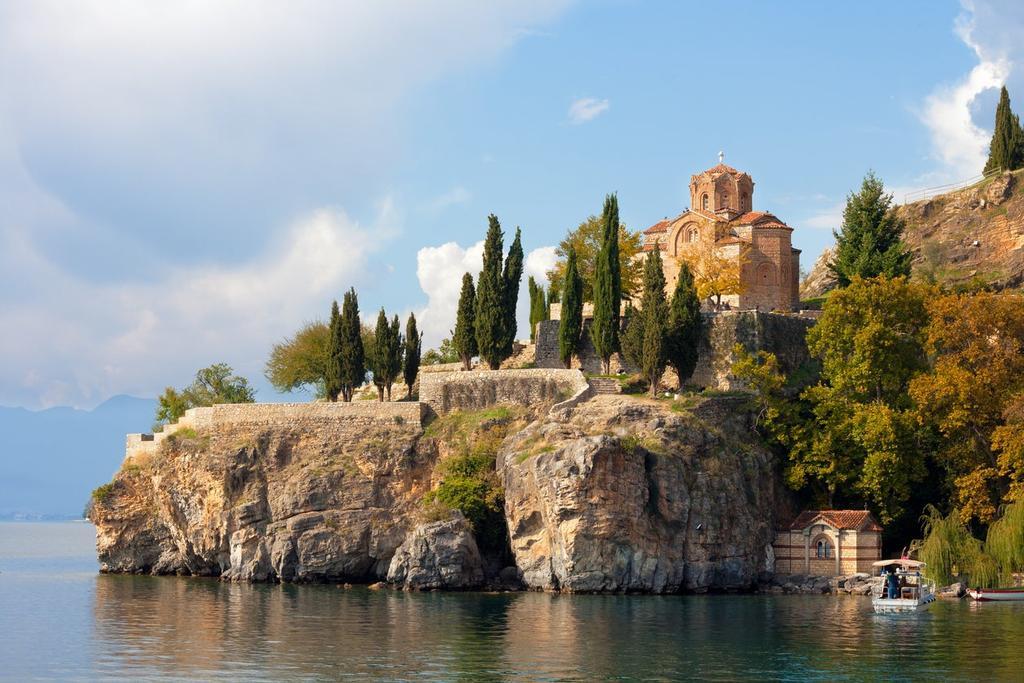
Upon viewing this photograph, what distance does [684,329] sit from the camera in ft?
209

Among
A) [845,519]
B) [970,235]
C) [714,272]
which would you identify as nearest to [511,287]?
[714,272]

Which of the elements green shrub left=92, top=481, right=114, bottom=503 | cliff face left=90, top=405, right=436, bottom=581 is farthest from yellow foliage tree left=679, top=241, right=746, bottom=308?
green shrub left=92, top=481, right=114, bottom=503

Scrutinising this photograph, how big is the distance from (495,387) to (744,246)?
1730 cm

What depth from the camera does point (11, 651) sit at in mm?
41406

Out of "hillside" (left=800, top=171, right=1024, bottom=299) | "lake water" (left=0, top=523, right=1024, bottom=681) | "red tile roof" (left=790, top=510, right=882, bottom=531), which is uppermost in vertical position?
"hillside" (left=800, top=171, right=1024, bottom=299)

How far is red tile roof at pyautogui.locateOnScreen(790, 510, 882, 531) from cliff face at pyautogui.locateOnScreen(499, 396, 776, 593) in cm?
176

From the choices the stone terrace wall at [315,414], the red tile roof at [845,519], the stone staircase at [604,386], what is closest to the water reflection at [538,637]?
the red tile roof at [845,519]

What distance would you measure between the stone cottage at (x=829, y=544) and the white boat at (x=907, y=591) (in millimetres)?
1529

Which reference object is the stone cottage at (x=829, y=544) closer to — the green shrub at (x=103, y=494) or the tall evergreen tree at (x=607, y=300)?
the tall evergreen tree at (x=607, y=300)

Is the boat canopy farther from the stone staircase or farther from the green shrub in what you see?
the green shrub

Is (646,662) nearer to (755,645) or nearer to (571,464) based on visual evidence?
(755,645)

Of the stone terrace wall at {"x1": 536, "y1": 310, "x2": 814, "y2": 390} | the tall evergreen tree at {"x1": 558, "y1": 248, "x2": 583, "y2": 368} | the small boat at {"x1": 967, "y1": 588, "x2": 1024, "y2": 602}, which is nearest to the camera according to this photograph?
the small boat at {"x1": 967, "y1": 588, "x2": 1024, "y2": 602}

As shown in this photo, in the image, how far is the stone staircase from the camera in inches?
2496

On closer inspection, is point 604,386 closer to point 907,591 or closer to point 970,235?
point 907,591
